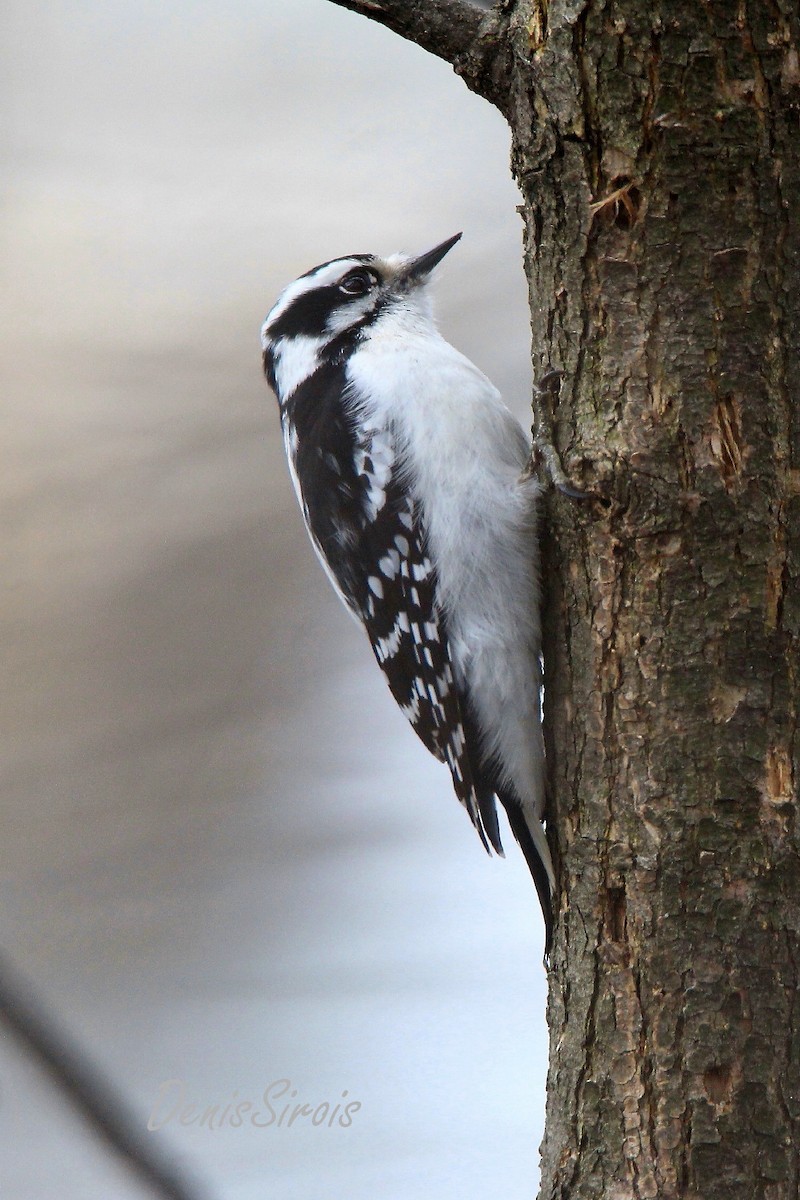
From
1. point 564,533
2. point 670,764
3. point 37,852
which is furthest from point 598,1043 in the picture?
point 37,852

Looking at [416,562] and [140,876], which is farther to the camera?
[140,876]

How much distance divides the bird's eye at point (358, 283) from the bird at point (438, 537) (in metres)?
0.01

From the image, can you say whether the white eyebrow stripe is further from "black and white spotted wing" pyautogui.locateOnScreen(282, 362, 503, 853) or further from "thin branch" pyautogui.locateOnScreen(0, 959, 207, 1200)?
"thin branch" pyautogui.locateOnScreen(0, 959, 207, 1200)

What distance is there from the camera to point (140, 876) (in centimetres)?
174

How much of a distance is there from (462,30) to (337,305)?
523mm

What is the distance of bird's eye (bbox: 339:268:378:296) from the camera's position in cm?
151

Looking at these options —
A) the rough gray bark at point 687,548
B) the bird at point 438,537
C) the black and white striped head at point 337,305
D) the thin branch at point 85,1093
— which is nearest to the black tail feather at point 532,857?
the bird at point 438,537

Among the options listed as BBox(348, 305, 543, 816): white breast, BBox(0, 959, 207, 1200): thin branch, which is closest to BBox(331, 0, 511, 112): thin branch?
BBox(348, 305, 543, 816): white breast

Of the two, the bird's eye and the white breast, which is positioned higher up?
the bird's eye

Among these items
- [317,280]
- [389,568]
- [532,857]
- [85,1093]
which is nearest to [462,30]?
[317,280]

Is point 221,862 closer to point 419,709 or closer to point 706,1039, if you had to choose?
point 419,709

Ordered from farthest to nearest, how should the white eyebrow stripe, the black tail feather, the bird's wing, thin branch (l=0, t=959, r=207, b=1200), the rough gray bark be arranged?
the white eyebrow stripe, the bird's wing, the black tail feather, the rough gray bark, thin branch (l=0, t=959, r=207, b=1200)

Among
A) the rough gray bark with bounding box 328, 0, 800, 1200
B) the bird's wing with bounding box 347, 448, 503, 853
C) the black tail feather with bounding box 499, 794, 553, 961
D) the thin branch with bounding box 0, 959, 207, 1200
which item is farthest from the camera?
the bird's wing with bounding box 347, 448, 503, 853

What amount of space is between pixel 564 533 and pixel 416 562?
0.89ft
